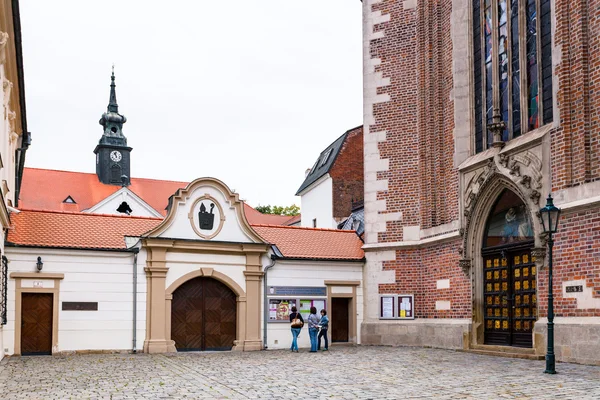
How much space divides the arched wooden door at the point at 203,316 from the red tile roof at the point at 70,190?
1458 inches

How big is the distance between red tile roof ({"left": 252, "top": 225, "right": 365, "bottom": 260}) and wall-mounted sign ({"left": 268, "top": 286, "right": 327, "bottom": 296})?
3.30 ft

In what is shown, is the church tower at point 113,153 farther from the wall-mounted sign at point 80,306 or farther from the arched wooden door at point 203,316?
the wall-mounted sign at point 80,306

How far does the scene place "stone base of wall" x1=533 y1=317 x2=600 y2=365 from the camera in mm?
15172

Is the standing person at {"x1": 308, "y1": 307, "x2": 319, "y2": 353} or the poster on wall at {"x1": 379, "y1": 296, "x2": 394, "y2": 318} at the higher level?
the poster on wall at {"x1": 379, "y1": 296, "x2": 394, "y2": 318}

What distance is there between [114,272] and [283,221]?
4329 cm

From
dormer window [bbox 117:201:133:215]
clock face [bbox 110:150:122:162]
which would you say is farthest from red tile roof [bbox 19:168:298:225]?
dormer window [bbox 117:201:133:215]

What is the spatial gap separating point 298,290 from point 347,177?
1801cm

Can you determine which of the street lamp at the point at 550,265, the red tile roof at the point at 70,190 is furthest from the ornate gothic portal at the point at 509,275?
the red tile roof at the point at 70,190

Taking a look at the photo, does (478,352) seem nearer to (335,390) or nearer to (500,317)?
(500,317)

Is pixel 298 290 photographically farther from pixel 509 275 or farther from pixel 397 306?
pixel 509 275

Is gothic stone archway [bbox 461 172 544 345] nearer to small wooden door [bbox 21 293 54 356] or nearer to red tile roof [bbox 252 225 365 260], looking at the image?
red tile roof [bbox 252 225 365 260]

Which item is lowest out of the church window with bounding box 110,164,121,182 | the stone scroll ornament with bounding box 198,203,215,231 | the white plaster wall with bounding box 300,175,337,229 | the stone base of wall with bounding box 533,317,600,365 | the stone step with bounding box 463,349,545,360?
the stone step with bounding box 463,349,545,360

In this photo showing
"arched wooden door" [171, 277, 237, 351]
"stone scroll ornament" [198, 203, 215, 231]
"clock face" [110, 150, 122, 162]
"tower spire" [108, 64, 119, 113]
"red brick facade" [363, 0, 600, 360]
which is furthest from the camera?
"tower spire" [108, 64, 119, 113]

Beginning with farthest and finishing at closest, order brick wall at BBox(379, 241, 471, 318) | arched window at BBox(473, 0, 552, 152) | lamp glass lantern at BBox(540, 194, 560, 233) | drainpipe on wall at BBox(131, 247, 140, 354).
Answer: drainpipe on wall at BBox(131, 247, 140, 354), brick wall at BBox(379, 241, 471, 318), arched window at BBox(473, 0, 552, 152), lamp glass lantern at BBox(540, 194, 560, 233)
